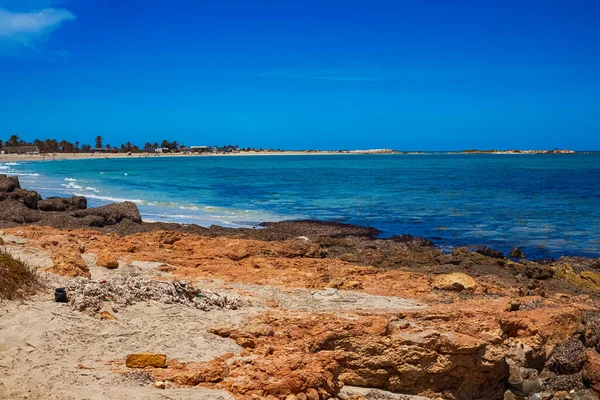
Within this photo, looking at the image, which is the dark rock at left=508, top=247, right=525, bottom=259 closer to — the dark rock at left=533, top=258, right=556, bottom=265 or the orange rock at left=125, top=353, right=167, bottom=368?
the dark rock at left=533, top=258, right=556, bottom=265

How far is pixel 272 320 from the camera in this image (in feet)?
23.0

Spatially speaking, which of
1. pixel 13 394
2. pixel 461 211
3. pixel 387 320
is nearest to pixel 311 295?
pixel 387 320

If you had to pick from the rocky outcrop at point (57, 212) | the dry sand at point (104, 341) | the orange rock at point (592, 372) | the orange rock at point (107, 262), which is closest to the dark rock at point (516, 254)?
the dry sand at point (104, 341)

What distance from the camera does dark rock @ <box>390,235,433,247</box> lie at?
18.0 meters

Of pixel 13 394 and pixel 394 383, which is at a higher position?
pixel 13 394

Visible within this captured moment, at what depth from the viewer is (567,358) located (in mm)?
7633

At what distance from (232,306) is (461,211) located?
2150 centimetres

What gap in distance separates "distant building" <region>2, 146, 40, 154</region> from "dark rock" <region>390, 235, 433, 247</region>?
459 feet

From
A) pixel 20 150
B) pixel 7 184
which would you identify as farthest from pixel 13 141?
pixel 7 184

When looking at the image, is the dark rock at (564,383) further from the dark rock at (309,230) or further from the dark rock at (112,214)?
the dark rock at (112,214)

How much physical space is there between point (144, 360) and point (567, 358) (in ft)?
19.4

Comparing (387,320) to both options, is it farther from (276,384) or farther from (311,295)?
(311,295)

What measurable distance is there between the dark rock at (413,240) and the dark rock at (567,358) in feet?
33.1

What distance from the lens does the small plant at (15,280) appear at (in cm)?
703
